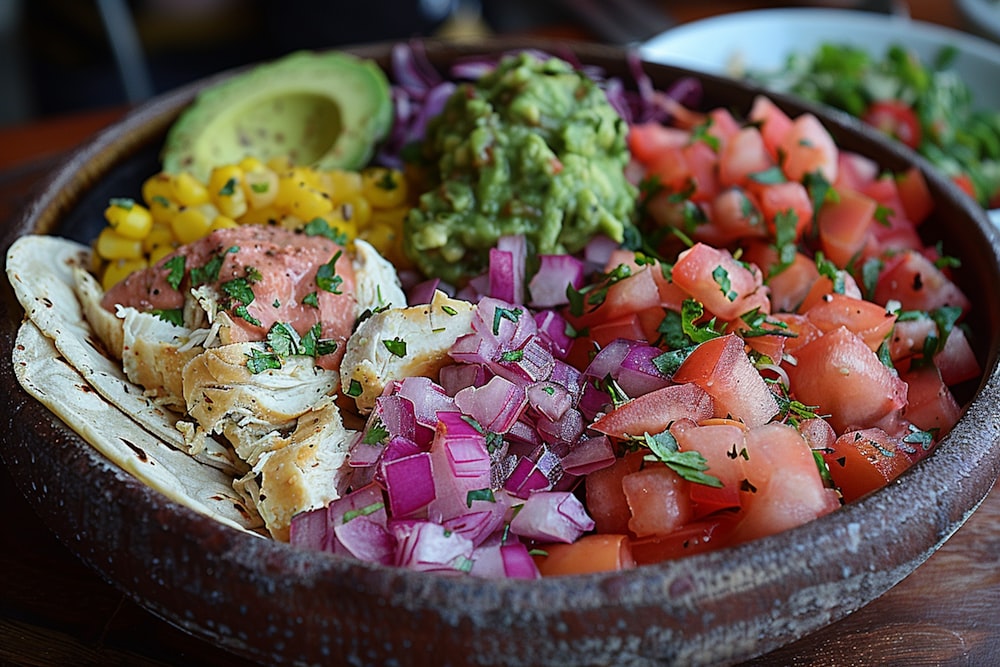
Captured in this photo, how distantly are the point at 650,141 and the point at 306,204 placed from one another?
1.05m

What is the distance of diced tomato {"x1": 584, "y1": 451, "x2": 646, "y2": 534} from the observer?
5.78ft

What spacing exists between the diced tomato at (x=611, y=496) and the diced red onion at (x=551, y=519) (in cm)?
4

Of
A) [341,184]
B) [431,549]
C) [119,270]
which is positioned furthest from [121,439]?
[341,184]

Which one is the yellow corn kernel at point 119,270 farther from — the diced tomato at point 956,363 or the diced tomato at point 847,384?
the diced tomato at point 956,363

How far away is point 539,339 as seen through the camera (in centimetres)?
208

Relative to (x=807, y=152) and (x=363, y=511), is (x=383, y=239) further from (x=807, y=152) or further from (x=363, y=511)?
(x=807, y=152)

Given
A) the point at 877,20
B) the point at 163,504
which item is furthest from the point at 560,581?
the point at 877,20

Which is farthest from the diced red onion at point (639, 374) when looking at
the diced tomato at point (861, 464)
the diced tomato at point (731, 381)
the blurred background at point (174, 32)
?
the blurred background at point (174, 32)

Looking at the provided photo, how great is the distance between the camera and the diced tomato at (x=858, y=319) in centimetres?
213

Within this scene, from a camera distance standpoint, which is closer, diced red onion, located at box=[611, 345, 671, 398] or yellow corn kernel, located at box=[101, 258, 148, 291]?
diced red onion, located at box=[611, 345, 671, 398]

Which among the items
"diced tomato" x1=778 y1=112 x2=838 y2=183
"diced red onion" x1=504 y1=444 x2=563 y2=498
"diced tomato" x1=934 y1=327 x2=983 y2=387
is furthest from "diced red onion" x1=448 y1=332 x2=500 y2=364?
"diced tomato" x1=778 y1=112 x2=838 y2=183

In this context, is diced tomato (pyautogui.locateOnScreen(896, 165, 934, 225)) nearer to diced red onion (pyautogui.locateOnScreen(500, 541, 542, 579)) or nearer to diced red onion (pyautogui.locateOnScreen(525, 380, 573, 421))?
diced red onion (pyautogui.locateOnScreen(525, 380, 573, 421))

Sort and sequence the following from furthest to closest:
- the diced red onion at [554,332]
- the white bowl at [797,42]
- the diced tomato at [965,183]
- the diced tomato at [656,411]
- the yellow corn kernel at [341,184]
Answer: the white bowl at [797,42] < the diced tomato at [965,183] < the yellow corn kernel at [341,184] < the diced red onion at [554,332] < the diced tomato at [656,411]

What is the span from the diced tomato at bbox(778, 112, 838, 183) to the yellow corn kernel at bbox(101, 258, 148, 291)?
5.87 feet
